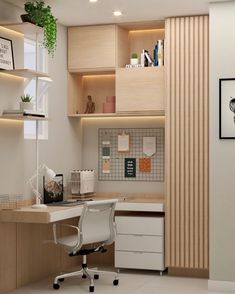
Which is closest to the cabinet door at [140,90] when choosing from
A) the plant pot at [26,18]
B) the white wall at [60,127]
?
the white wall at [60,127]

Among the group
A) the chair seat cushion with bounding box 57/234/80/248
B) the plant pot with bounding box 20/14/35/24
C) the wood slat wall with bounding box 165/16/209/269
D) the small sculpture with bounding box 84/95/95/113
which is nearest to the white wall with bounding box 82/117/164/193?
the small sculpture with bounding box 84/95/95/113

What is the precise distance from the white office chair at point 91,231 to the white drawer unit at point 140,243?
0.50 m

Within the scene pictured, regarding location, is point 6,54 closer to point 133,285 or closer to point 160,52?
point 160,52

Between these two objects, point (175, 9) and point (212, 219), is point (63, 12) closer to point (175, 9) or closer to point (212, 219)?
point (175, 9)

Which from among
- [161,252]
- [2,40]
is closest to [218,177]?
[161,252]

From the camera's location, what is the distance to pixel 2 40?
561cm

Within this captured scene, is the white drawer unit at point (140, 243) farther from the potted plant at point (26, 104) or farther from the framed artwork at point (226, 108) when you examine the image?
the potted plant at point (26, 104)

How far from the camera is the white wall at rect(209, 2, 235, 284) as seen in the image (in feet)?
19.2

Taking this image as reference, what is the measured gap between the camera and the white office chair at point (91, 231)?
18.7 ft

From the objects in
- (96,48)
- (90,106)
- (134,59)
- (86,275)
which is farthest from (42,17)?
(86,275)

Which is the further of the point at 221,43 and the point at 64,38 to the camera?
the point at 64,38

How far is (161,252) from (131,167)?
45.6 inches

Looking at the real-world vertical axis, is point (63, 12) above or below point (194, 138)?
above

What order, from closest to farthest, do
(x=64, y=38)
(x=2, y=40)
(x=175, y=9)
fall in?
(x=2, y=40), (x=175, y=9), (x=64, y=38)
